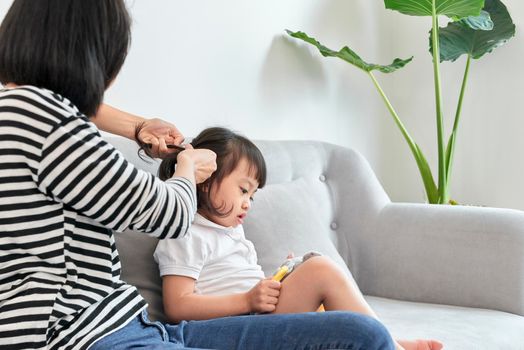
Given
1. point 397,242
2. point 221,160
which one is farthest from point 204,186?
point 397,242

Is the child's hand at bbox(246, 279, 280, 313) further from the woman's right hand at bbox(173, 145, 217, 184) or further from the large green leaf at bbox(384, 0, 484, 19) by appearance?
the large green leaf at bbox(384, 0, 484, 19)

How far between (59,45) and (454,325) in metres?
1.19

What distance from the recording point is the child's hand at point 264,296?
147 cm

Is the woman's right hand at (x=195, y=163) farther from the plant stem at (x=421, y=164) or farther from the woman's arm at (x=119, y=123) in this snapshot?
the plant stem at (x=421, y=164)

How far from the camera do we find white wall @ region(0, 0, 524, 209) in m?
2.29

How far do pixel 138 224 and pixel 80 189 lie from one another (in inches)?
4.3

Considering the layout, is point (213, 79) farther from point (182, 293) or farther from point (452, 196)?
point (452, 196)

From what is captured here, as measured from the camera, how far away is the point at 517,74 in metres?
3.33

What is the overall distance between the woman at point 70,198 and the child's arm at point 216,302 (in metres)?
0.26

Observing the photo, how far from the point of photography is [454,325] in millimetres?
1838

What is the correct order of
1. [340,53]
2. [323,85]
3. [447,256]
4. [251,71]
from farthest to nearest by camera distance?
1. [323,85]
2. [340,53]
3. [251,71]
4. [447,256]

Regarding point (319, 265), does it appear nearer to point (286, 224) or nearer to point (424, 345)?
point (424, 345)

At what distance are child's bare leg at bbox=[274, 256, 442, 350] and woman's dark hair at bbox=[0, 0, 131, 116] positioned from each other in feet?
1.84

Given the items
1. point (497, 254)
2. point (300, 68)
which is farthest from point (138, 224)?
point (300, 68)
